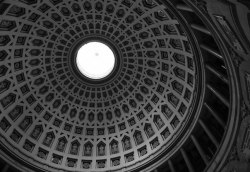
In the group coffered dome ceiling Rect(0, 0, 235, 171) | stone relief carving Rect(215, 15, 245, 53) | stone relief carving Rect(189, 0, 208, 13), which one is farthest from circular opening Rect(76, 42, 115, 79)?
stone relief carving Rect(215, 15, 245, 53)

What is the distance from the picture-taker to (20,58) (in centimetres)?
3259

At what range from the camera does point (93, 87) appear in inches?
1484

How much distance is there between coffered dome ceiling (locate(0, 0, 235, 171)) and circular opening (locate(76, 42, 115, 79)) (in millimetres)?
1597

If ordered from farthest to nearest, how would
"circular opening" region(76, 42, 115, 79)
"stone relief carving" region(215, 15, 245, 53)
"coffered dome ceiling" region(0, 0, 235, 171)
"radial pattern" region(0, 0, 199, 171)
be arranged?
1. "circular opening" region(76, 42, 115, 79)
2. "radial pattern" region(0, 0, 199, 171)
3. "coffered dome ceiling" region(0, 0, 235, 171)
4. "stone relief carving" region(215, 15, 245, 53)

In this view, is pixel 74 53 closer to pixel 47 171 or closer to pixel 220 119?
pixel 47 171

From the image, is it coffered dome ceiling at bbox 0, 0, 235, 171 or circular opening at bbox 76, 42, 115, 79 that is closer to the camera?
coffered dome ceiling at bbox 0, 0, 235, 171

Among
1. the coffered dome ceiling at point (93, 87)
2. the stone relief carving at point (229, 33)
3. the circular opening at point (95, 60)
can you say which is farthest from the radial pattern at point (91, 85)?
the stone relief carving at point (229, 33)

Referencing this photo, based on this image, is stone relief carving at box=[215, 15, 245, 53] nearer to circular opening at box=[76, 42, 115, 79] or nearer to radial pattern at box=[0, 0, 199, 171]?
radial pattern at box=[0, 0, 199, 171]

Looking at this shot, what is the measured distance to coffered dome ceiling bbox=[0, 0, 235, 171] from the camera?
3017 cm

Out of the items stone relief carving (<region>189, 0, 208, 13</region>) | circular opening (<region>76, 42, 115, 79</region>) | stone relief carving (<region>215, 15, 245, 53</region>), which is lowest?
stone relief carving (<region>215, 15, 245, 53</region>)

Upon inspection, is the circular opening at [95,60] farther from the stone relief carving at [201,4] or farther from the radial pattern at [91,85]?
the stone relief carving at [201,4]

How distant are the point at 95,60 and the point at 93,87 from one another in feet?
19.9

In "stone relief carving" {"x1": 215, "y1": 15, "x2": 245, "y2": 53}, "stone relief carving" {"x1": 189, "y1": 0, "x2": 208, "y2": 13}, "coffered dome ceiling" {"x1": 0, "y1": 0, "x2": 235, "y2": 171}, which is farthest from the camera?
"coffered dome ceiling" {"x1": 0, "y1": 0, "x2": 235, "y2": 171}

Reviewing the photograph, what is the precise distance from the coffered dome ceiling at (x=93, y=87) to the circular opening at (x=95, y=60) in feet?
5.24
